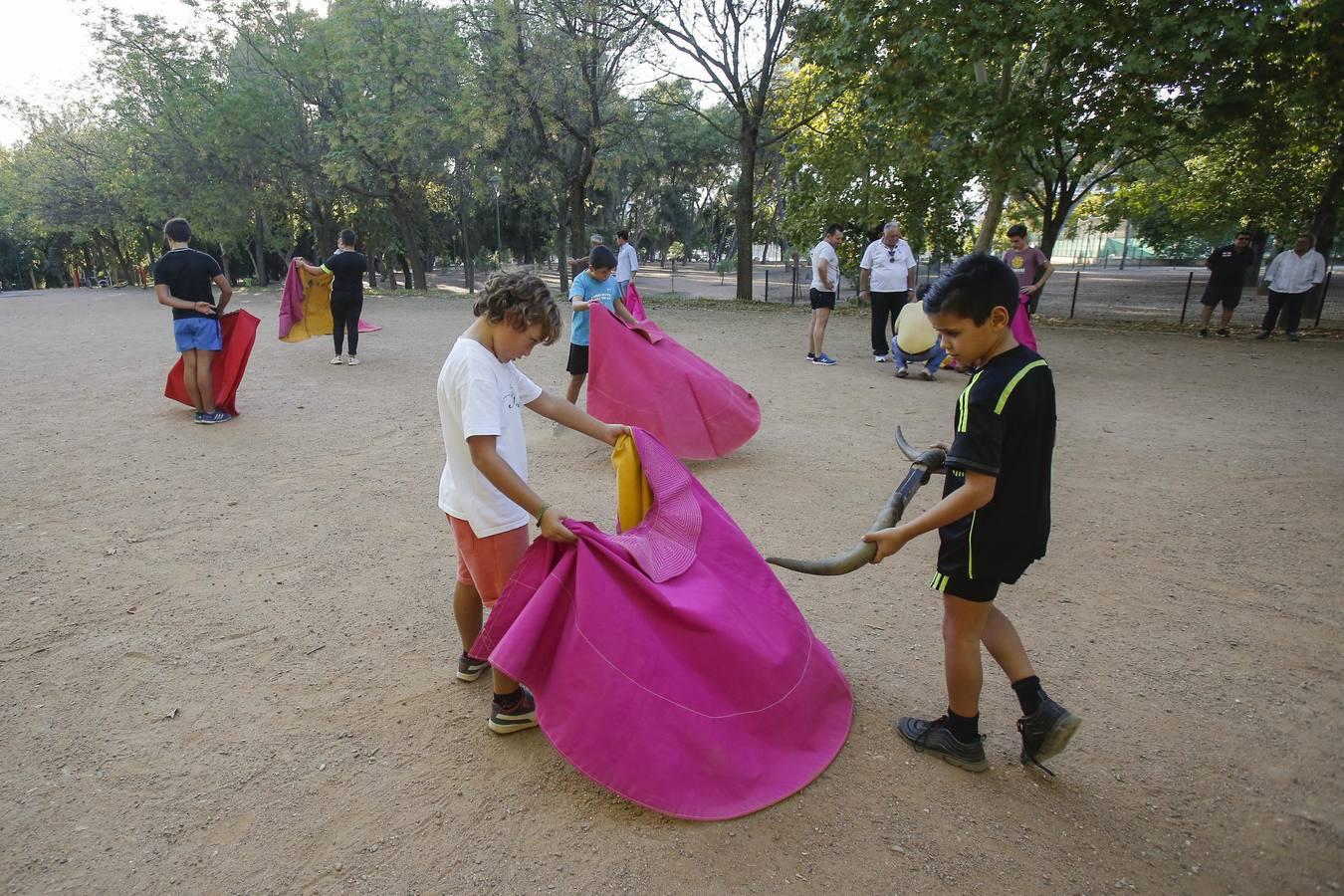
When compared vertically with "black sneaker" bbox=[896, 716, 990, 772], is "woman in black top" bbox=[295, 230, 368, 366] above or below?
above

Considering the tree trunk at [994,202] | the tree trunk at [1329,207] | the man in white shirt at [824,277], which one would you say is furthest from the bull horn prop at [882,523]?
the tree trunk at [1329,207]

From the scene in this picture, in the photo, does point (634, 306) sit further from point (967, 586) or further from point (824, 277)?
point (967, 586)

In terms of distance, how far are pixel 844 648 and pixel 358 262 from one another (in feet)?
31.6

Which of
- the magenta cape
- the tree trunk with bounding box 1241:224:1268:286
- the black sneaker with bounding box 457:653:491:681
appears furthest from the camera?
the tree trunk with bounding box 1241:224:1268:286

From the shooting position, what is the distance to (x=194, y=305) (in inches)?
298

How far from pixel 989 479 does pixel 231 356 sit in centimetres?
802

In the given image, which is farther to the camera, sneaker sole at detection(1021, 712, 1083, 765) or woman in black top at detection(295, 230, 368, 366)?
woman in black top at detection(295, 230, 368, 366)

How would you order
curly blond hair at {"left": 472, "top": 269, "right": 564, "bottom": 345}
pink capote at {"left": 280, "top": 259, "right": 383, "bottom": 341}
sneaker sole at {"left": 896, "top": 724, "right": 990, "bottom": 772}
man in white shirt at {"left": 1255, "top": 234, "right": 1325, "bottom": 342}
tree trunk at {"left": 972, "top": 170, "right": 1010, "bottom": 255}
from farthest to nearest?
tree trunk at {"left": 972, "top": 170, "right": 1010, "bottom": 255} < man in white shirt at {"left": 1255, "top": 234, "right": 1325, "bottom": 342} < pink capote at {"left": 280, "top": 259, "right": 383, "bottom": 341} < sneaker sole at {"left": 896, "top": 724, "right": 990, "bottom": 772} < curly blond hair at {"left": 472, "top": 269, "right": 564, "bottom": 345}

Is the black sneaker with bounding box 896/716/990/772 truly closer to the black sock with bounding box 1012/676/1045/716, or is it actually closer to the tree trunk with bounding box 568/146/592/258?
the black sock with bounding box 1012/676/1045/716

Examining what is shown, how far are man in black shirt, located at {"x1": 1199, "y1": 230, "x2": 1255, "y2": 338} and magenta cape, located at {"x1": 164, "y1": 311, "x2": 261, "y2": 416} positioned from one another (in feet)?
49.8

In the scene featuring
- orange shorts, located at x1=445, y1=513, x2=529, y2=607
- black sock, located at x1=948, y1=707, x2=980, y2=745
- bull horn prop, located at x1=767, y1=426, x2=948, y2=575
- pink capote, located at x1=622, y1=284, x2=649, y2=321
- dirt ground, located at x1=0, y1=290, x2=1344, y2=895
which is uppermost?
pink capote, located at x1=622, y1=284, x2=649, y2=321

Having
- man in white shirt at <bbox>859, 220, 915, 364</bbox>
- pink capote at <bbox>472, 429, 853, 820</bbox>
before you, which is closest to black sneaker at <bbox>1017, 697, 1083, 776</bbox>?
pink capote at <bbox>472, 429, 853, 820</bbox>

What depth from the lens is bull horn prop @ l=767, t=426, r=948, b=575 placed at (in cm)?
238

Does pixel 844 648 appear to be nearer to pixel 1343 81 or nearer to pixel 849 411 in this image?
pixel 849 411
